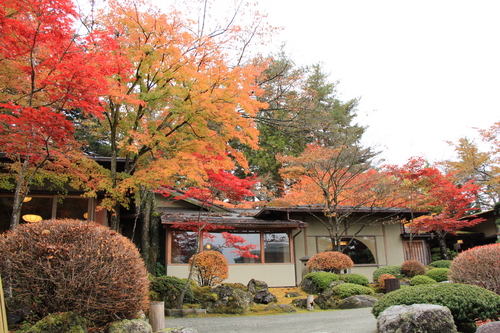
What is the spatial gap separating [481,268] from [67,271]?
719 cm

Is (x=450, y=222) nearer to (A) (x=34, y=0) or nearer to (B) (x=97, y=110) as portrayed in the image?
(B) (x=97, y=110)

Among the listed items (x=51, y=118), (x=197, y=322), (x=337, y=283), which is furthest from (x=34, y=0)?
(x=337, y=283)

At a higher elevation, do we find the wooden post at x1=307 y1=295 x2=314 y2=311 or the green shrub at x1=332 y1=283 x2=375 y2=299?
the green shrub at x1=332 y1=283 x2=375 y2=299

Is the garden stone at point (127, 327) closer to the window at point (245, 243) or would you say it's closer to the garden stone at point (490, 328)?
the garden stone at point (490, 328)

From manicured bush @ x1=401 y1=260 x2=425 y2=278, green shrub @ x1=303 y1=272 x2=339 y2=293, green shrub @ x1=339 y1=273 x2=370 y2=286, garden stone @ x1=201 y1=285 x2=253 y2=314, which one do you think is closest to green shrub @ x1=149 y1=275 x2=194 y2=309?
garden stone @ x1=201 y1=285 x2=253 y2=314

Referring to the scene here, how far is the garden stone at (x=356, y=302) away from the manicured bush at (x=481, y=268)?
12.4 ft

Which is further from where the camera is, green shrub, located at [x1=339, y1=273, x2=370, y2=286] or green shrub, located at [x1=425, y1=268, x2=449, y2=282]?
green shrub, located at [x1=425, y1=268, x2=449, y2=282]

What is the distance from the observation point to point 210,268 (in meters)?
13.1

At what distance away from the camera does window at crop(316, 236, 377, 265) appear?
18594 mm

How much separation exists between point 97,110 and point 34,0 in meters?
2.14

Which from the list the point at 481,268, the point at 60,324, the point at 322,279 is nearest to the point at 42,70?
the point at 60,324

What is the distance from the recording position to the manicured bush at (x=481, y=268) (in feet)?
23.7

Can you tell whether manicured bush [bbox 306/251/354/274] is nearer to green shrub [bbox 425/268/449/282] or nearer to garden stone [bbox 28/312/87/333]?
green shrub [bbox 425/268/449/282]

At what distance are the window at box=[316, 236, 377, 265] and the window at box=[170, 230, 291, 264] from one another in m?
2.26
